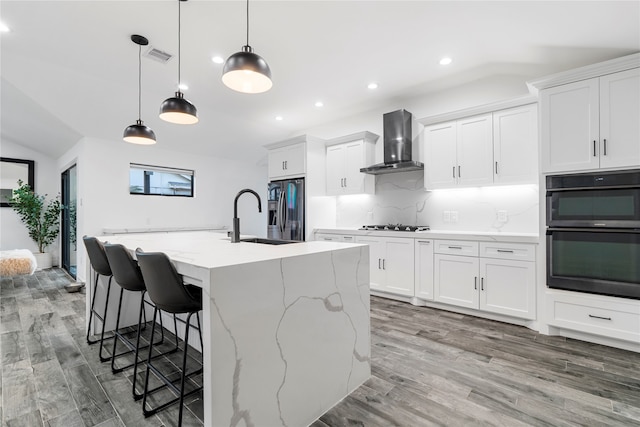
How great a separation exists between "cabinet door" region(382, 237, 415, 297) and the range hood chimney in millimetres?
994

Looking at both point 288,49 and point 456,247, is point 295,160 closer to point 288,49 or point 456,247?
point 288,49

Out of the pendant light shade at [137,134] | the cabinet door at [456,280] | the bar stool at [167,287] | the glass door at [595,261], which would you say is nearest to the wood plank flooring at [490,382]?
the cabinet door at [456,280]

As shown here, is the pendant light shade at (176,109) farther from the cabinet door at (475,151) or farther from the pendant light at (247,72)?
the cabinet door at (475,151)

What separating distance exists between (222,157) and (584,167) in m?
5.90

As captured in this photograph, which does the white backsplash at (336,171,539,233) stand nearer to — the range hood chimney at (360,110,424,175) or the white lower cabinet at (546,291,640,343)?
the range hood chimney at (360,110,424,175)

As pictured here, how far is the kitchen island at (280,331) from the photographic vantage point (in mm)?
1278

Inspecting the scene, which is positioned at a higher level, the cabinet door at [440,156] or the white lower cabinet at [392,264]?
the cabinet door at [440,156]

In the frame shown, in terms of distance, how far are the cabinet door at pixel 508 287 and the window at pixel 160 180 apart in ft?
17.5

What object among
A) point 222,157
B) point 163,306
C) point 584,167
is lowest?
point 163,306

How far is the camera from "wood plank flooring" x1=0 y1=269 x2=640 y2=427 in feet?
5.54

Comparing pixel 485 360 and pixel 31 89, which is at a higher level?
pixel 31 89

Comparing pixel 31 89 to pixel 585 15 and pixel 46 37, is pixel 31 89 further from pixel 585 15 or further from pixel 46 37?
pixel 585 15

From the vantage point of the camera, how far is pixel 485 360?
232 centimetres

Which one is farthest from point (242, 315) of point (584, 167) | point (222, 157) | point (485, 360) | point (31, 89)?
point (222, 157)
